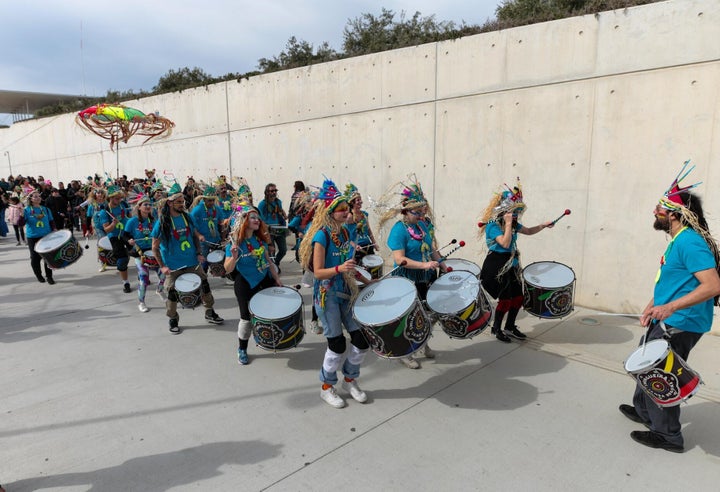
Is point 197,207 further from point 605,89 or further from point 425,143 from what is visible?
point 605,89

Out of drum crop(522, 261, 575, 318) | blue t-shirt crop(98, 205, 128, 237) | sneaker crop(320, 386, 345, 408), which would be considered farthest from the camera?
blue t-shirt crop(98, 205, 128, 237)

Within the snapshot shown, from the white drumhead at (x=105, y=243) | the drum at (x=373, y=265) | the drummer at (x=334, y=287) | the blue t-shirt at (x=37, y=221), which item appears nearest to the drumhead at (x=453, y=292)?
the drummer at (x=334, y=287)

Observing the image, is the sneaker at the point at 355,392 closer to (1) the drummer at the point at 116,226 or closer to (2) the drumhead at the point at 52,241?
(1) the drummer at the point at 116,226

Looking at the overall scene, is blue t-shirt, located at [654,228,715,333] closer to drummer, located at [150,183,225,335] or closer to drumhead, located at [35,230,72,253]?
drummer, located at [150,183,225,335]

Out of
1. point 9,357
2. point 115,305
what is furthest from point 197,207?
point 9,357

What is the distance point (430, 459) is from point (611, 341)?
286 cm

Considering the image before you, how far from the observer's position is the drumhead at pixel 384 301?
291 cm

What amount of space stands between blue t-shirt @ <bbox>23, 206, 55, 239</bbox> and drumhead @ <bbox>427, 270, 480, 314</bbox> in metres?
6.84

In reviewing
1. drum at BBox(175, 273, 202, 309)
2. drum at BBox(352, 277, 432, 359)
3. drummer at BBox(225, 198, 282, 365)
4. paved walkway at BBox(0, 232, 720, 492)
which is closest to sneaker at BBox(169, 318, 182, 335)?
paved walkway at BBox(0, 232, 720, 492)

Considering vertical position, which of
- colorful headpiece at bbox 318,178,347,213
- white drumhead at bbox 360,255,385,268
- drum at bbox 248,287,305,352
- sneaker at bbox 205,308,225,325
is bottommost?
sneaker at bbox 205,308,225,325

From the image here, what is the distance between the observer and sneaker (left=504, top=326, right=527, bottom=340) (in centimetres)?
454

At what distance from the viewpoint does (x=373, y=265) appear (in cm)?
505

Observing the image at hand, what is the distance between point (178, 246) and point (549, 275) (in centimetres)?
401

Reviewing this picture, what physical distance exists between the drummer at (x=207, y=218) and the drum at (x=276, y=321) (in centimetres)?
294
